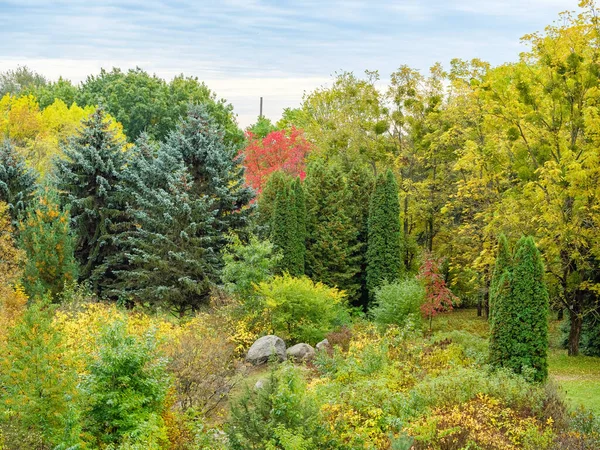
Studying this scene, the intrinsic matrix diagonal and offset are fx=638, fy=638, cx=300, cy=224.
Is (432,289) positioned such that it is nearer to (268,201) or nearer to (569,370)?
(569,370)

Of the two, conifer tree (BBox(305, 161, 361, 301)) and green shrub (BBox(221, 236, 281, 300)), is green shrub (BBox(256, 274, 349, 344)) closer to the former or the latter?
green shrub (BBox(221, 236, 281, 300))

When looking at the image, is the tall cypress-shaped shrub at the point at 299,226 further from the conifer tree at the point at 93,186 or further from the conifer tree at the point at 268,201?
the conifer tree at the point at 93,186

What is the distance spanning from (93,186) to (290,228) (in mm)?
8678

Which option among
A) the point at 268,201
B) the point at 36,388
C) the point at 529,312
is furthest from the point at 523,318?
the point at 268,201

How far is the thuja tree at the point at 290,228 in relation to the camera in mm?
25359

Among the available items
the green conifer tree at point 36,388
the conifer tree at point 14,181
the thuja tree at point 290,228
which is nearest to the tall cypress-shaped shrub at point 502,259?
the green conifer tree at point 36,388

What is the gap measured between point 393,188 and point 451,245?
4.57 m

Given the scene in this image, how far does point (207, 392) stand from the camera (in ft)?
44.3

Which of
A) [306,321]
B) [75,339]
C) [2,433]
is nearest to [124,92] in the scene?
[306,321]

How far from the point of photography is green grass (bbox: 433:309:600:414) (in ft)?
49.4

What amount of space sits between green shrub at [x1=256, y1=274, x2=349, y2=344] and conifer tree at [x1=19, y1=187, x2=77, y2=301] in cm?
760

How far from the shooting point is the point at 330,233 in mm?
26750

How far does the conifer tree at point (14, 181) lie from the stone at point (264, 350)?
510 inches

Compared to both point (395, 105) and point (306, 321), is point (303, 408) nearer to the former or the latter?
point (306, 321)
